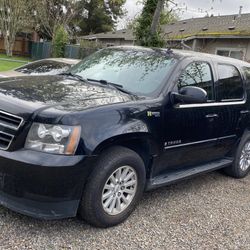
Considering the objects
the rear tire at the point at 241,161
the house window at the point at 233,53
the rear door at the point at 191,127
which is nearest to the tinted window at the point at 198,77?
the rear door at the point at 191,127

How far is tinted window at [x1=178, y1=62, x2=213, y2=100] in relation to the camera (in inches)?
182

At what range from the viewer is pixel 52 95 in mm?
3764

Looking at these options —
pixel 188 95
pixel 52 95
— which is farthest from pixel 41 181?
pixel 188 95

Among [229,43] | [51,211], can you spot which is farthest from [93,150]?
[229,43]

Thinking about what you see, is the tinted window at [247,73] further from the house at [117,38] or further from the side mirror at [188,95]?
the house at [117,38]

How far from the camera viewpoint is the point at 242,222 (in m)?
4.52

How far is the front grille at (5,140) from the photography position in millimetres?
3350

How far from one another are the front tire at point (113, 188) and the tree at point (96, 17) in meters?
39.6

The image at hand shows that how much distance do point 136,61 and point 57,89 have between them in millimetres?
1239

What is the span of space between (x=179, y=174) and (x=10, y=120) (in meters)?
2.20

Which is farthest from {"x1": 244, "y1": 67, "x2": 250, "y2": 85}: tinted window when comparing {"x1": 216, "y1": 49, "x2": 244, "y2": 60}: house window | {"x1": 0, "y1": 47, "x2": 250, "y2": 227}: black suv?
{"x1": 216, "y1": 49, "x2": 244, "y2": 60}: house window

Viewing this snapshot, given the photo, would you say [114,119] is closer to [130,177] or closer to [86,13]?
[130,177]

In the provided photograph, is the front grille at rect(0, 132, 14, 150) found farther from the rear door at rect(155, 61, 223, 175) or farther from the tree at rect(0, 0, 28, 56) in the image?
the tree at rect(0, 0, 28, 56)

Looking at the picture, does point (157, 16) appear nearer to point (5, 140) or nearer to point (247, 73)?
point (247, 73)
